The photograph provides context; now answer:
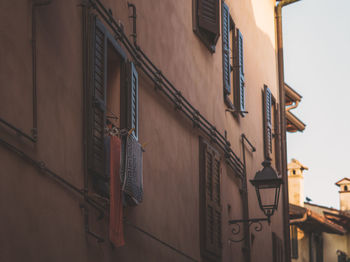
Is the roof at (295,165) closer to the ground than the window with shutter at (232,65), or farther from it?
closer to the ground

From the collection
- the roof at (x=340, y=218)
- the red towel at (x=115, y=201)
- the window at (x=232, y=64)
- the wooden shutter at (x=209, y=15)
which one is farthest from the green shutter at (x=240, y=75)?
the roof at (x=340, y=218)

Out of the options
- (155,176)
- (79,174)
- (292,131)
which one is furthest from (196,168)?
(292,131)

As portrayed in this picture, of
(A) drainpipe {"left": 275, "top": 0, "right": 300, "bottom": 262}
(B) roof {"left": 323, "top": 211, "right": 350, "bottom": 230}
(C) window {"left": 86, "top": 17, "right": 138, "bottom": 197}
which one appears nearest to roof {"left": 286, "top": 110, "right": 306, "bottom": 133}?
(A) drainpipe {"left": 275, "top": 0, "right": 300, "bottom": 262}

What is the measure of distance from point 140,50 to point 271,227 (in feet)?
27.8

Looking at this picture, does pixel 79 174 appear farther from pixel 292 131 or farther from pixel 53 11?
pixel 292 131

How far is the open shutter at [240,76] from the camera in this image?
44.9 ft

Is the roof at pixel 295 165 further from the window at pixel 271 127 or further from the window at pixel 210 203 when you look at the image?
the window at pixel 210 203

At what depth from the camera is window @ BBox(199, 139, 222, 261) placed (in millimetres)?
10570

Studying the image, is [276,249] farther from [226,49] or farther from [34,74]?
[34,74]

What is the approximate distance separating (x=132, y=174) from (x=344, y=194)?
31145mm

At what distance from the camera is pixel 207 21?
11.4 meters

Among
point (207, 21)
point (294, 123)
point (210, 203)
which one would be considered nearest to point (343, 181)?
point (294, 123)

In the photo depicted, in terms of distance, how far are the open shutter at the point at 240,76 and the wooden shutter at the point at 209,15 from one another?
2138 mm

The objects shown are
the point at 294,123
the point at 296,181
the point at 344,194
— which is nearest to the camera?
the point at 294,123
